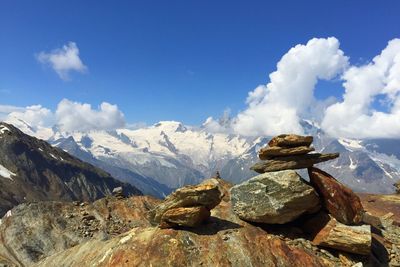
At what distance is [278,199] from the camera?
115 ft

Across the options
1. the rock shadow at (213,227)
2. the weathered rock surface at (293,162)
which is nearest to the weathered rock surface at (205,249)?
the rock shadow at (213,227)

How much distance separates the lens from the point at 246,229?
34812 millimetres

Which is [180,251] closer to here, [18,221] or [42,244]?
[42,244]

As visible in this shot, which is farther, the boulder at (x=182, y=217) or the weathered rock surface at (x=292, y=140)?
the weathered rock surface at (x=292, y=140)

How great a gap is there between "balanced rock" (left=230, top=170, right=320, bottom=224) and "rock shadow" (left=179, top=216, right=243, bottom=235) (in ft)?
5.35

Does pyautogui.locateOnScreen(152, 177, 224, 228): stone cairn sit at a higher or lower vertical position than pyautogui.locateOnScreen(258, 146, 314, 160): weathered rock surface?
lower

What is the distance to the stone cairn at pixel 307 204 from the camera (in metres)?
33.5

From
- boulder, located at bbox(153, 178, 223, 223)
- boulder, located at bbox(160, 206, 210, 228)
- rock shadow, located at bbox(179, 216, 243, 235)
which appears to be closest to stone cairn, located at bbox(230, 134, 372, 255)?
rock shadow, located at bbox(179, 216, 243, 235)

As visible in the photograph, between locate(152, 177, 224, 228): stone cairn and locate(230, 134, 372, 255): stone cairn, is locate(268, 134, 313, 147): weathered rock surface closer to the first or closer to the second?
locate(230, 134, 372, 255): stone cairn

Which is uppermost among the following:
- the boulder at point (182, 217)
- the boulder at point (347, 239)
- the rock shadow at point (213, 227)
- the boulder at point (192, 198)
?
Result: the boulder at point (192, 198)

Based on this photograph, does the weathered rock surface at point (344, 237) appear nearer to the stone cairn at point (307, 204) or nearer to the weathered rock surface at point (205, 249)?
the stone cairn at point (307, 204)

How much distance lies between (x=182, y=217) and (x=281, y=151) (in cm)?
1218

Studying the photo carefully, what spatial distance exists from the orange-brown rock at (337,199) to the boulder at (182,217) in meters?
11.0

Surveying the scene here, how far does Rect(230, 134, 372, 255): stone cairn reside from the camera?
33500mm
